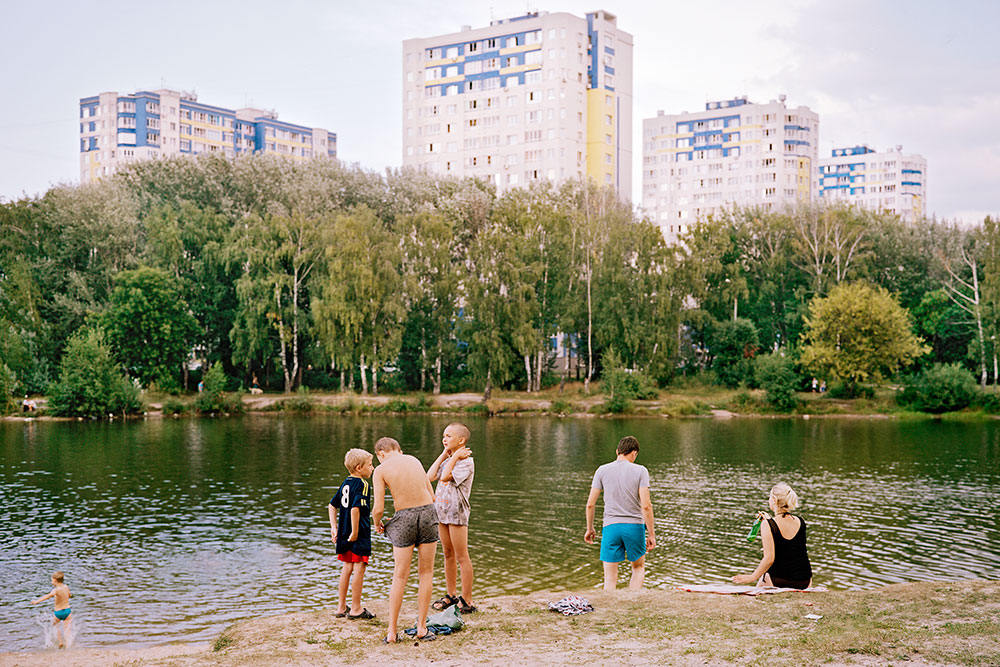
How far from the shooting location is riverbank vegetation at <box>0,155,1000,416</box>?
2271 inches

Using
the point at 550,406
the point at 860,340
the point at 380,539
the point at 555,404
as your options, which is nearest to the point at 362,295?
the point at 550,406

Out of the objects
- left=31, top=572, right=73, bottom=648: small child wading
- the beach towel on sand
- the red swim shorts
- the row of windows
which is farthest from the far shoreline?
the row of windows

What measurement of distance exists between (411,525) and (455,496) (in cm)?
103

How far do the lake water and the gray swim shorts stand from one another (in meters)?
5.29

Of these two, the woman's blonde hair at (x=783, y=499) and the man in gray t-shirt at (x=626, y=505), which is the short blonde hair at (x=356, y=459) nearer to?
the man in gray t-shirt at (x=626, y=505)

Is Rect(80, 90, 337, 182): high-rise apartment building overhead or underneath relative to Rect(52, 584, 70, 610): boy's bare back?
overhead

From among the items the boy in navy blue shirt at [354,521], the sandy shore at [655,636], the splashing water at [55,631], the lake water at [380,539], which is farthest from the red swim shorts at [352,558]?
the splashing water at [55,631]

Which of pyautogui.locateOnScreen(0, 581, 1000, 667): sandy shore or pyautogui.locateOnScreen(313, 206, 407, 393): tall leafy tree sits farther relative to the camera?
pyautogui.locateOnScreen(313, 206, 407, 393): tall leafy tree

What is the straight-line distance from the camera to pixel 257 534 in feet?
69.3

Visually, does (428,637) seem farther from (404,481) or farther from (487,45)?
(487,45)

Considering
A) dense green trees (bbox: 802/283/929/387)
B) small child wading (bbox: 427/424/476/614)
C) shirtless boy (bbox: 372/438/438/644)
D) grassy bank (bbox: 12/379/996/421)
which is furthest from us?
dense green trees (bbox: 802/283/929/387)

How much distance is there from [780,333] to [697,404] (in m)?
17.1

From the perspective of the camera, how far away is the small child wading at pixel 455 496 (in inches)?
425

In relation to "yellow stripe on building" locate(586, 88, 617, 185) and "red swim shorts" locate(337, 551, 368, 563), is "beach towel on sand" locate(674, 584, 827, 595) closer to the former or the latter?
"red swim shorts" locate(337, 551, 368, 563)
